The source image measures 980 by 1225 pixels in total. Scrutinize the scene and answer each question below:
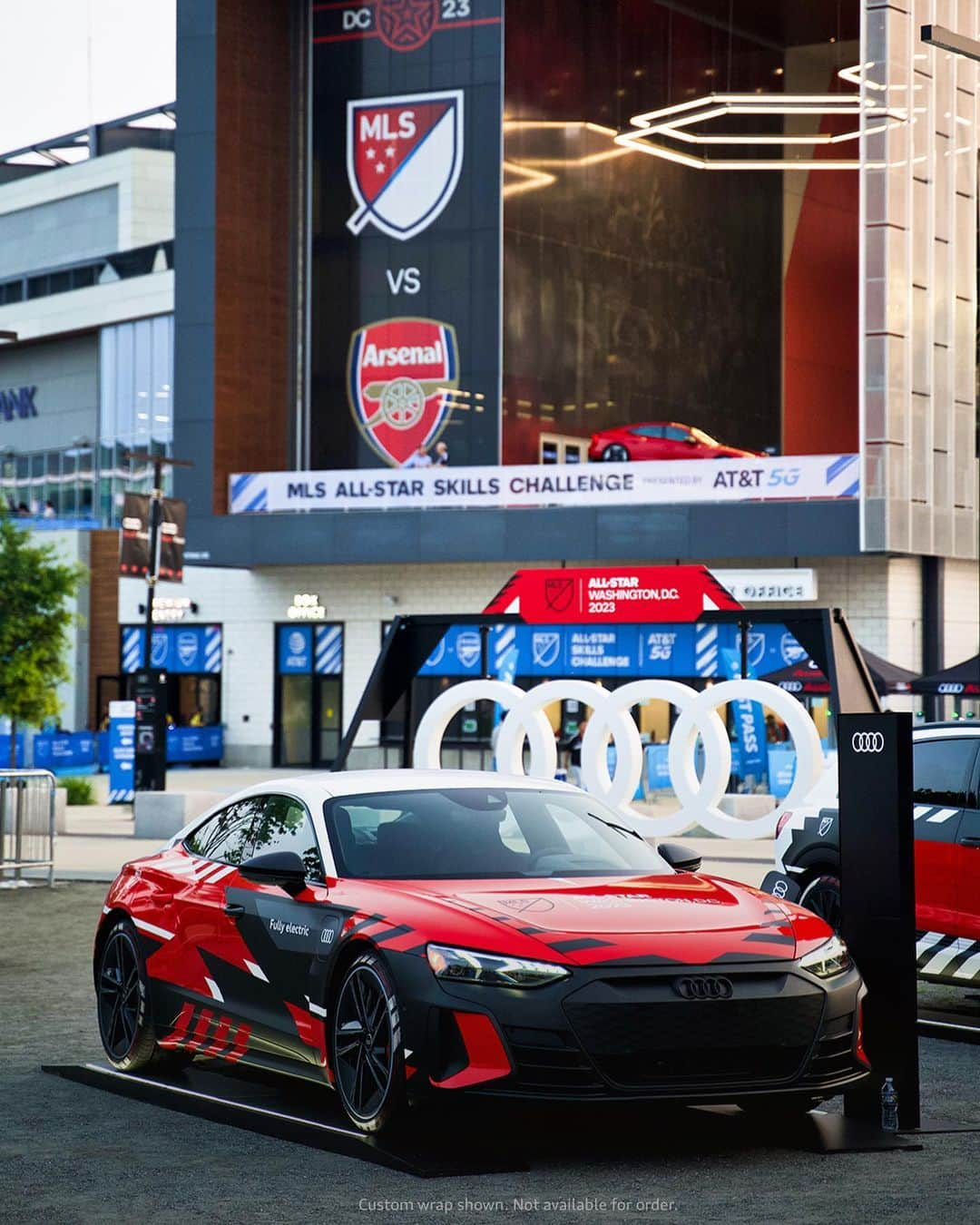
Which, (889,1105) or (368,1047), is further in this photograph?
(889,1105)

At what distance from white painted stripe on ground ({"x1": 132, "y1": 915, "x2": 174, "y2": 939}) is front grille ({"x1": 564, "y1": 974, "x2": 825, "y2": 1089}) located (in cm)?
285

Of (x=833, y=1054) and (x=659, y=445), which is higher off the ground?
(x=659, y=445)

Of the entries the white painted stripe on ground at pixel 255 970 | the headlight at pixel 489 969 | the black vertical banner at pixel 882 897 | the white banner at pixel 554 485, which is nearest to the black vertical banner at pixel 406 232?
the white banner at pixel 554 485

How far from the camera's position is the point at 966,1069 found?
9930 millimetres

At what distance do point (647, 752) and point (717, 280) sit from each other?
22.9 metres

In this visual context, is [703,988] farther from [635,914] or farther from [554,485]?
[554,485]

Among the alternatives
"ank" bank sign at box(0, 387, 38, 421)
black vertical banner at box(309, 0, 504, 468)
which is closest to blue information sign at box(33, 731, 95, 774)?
black vertical banner at box(309, 0, 504, 468)

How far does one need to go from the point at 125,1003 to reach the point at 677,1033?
3.54 metres

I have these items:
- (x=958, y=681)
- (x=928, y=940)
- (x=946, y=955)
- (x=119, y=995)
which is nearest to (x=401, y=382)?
(x=958, y=681)

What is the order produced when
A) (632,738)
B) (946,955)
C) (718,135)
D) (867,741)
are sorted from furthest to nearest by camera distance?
1. (718,135)
2. (632,738)
3. (946,955)
4. (867,741)

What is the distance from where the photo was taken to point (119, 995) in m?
9.91

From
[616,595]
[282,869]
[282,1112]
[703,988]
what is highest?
[616,595]

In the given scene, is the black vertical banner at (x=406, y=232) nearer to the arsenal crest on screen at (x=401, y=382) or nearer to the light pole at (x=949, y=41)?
the arsenal crest on screen at (x=401, y=382)

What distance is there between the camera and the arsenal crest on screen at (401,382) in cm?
5022
